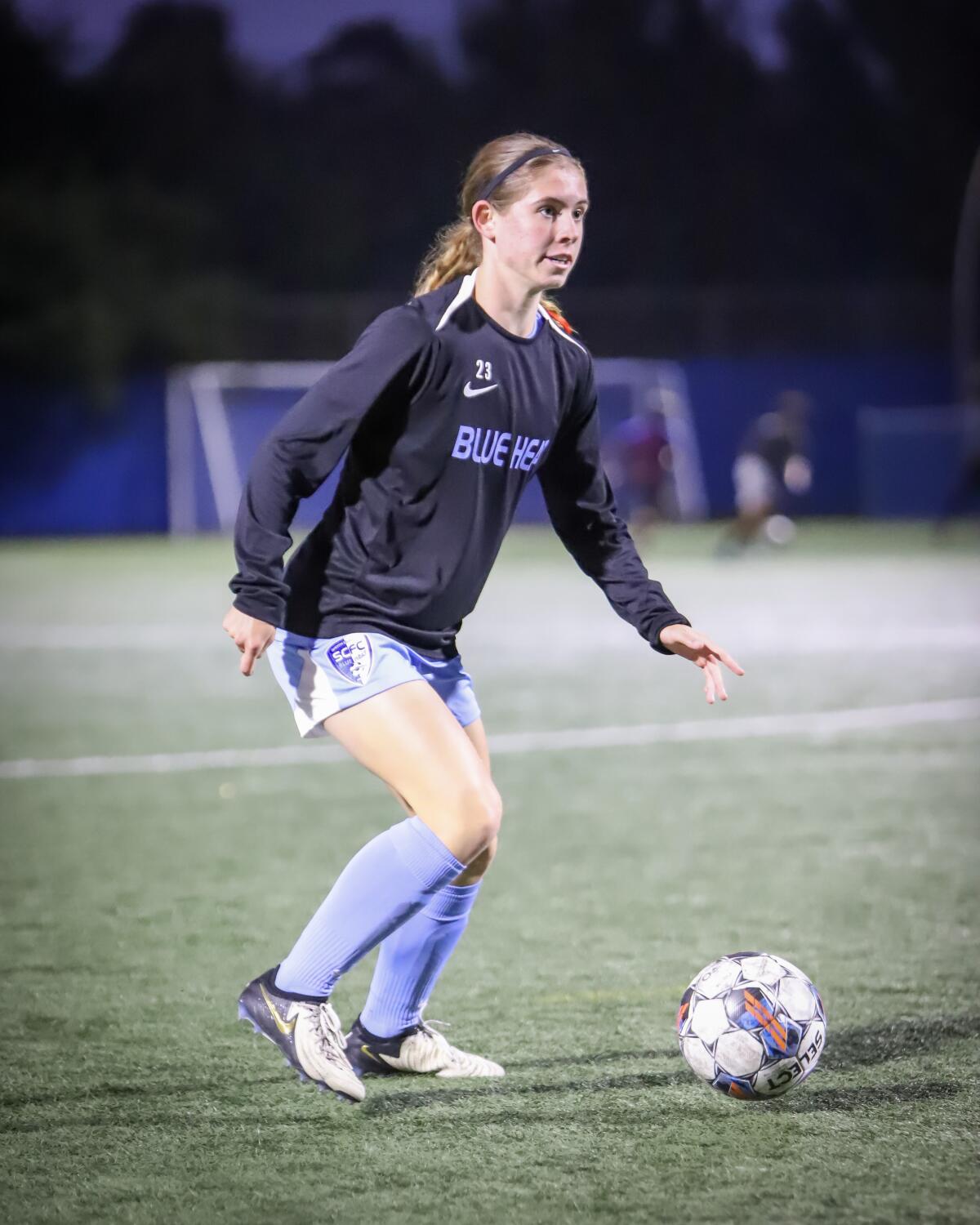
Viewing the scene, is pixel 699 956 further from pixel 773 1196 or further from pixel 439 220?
pixel 439 220

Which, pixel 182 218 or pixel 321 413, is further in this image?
pixel 182 218

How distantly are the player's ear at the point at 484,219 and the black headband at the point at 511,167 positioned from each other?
0.7 inches

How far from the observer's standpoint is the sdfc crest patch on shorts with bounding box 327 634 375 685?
4.20 meters

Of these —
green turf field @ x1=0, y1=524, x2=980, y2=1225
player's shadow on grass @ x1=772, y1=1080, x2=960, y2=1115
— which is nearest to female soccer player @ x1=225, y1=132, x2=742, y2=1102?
green turf field @ x1=0, y1=524, x2=980, y2=1225

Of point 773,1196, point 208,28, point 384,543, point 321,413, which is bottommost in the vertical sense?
point 773,1196

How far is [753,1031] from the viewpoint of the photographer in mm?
4145

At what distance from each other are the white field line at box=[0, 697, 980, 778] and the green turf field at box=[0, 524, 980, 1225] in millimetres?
55

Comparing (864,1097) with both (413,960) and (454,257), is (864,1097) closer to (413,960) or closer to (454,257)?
(413,960)

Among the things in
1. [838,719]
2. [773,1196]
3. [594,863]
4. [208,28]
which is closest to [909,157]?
[208,28]

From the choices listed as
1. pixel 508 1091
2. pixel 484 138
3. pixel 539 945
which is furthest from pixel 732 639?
pixel 484 138

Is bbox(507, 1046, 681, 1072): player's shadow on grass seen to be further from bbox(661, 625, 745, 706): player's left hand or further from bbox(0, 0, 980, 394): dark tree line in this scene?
bbox(0, 0, 980, 394): dark tree line

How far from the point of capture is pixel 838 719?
34.3 ft

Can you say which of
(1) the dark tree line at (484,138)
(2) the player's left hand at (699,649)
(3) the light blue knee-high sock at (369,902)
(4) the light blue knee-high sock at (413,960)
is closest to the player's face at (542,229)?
(2) the player's left hand at (699,649)

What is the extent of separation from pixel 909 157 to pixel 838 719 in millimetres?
40964
